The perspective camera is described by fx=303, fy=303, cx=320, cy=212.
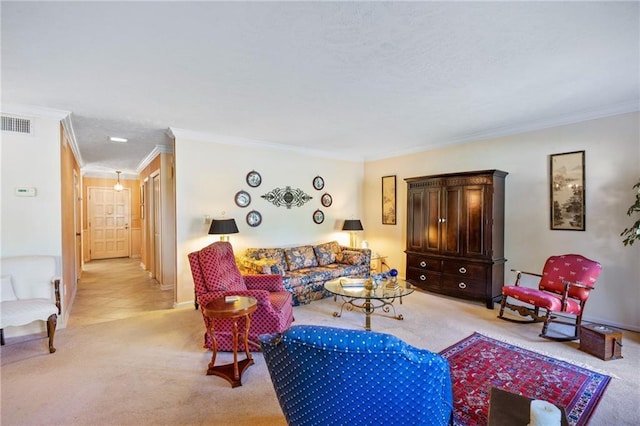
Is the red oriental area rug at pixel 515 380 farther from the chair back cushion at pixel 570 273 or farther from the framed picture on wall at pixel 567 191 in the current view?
the framed picture on wall at pixel 567 191

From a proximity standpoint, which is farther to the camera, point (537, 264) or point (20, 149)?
point (537, 264)

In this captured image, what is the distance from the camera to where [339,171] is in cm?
650

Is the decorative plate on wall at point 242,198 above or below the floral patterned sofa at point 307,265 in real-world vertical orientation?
above

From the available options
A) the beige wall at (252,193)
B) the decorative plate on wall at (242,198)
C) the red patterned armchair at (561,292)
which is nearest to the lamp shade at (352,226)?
the beige wall at (252,193)

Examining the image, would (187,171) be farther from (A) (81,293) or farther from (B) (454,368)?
(B) (454,368)

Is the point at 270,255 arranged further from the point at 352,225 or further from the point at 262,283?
the point at 352,225

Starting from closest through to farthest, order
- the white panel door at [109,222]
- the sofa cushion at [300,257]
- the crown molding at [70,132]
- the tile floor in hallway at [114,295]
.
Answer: the crown molding at [70,132] → the tile floor in hallway at [114,295] → the sofa cushion at [300,257] → the white panel door at [109,222]

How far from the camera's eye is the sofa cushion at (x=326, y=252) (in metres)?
5.49

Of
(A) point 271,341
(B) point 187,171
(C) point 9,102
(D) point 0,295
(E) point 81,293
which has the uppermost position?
(C) point 9,102

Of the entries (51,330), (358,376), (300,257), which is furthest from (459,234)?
(51,330)

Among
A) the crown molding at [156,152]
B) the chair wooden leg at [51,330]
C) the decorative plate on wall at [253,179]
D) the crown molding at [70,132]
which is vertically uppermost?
the crown molding at [70,132]

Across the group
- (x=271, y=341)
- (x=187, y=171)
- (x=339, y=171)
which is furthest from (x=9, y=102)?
(x=339, y=171)

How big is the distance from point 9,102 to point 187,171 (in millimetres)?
1976

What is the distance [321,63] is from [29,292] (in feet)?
13.0
